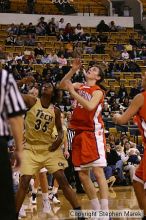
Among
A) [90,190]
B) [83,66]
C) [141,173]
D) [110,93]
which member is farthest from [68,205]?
[83,66]

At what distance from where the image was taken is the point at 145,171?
259 inches

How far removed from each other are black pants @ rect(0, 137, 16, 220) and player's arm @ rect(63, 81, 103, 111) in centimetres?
276

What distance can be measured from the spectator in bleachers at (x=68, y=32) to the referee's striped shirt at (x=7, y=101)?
819 inches

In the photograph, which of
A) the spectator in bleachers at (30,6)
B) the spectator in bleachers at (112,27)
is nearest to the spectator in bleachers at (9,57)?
the spectator in bleachers at (30,6)

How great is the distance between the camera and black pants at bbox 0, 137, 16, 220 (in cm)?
457

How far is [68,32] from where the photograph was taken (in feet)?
84.3

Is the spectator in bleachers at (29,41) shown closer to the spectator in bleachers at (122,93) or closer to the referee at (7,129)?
the spectator in bleachers at (122,93)

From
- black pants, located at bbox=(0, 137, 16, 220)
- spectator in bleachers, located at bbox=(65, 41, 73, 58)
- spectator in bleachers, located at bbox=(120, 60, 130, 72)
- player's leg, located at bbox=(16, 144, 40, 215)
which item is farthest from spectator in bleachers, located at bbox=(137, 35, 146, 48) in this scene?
black pants, located at bbox=(0, 137, 16, 220)

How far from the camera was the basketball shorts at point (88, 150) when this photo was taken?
7.71m

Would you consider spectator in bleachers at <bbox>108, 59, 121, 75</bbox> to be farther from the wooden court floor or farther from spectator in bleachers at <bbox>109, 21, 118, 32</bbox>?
the wooden court floor

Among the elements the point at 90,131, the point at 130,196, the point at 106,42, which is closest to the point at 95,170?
the point at 90,131

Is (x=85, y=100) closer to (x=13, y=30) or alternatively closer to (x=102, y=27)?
(x=13, y=30)

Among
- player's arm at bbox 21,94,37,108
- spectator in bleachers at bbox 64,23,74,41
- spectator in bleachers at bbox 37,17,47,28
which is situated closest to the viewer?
player's arm at bbox 21,94,37,108

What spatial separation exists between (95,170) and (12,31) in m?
17.2
